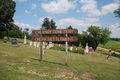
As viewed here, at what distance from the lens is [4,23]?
118 ft

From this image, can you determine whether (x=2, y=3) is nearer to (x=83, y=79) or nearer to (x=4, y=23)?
(x=4, y=23)

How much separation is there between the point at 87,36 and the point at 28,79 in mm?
38373

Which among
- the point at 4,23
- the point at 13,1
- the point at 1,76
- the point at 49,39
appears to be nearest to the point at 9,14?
the point at 4,23

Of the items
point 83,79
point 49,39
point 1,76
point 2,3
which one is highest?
point 2,3

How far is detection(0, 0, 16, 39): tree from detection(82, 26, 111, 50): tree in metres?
29.7

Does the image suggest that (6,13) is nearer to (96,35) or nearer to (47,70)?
(47,70)

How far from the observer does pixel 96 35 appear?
38.6m

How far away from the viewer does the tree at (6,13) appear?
108 feet

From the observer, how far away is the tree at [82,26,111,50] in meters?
36.7

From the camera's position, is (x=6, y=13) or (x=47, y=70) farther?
(x=6, y=13)

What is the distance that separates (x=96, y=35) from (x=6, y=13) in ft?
116

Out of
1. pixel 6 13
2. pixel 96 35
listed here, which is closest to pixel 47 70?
pixel 6 13

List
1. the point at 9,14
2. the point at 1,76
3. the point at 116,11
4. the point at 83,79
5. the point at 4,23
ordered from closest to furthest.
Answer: the point at 1,76, the point at 83,79, the point at 116,11, the point at 9,14, the point at 4,23

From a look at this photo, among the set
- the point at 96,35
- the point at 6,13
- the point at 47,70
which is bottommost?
the point at 47,70
